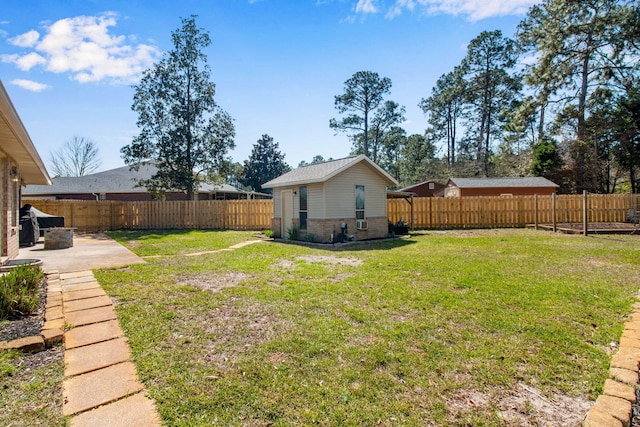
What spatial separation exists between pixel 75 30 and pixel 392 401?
12.1 meters

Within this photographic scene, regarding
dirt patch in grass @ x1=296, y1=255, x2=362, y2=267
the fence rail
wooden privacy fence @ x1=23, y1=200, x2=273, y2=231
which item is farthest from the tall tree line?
dirt patch in grass @ x1=296, y1=255, x2=362, y2=267

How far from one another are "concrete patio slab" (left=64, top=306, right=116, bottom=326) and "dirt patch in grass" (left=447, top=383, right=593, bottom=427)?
12.2 ft

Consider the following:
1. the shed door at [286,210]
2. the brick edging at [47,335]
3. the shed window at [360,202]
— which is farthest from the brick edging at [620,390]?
the shed door at [286,210]

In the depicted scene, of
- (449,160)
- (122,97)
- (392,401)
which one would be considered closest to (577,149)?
(449,160)

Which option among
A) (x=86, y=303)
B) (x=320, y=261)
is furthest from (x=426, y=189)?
(x=86, y=303)

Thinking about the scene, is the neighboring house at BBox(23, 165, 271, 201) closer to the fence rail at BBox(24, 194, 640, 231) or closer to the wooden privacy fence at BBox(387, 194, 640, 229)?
the fence rail at BBox(24, 194, 640, 231)

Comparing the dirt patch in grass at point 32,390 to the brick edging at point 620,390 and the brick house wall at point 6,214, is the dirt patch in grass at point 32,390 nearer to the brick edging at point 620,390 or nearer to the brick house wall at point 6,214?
the brick edging at point 620,390

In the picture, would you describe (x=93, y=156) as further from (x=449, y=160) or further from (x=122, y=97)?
(x=449, y=160)

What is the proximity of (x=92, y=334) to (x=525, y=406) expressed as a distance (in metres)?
3.89

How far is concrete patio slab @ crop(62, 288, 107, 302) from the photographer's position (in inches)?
173

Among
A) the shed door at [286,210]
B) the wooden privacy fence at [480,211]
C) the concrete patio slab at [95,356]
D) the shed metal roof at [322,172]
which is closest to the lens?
Answer: the concrete patio slab at [95,356]

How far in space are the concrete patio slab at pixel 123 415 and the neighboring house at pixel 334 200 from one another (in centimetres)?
908

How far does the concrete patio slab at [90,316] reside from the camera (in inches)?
139

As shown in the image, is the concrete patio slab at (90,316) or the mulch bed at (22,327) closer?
the mulch bed at (22,327)
